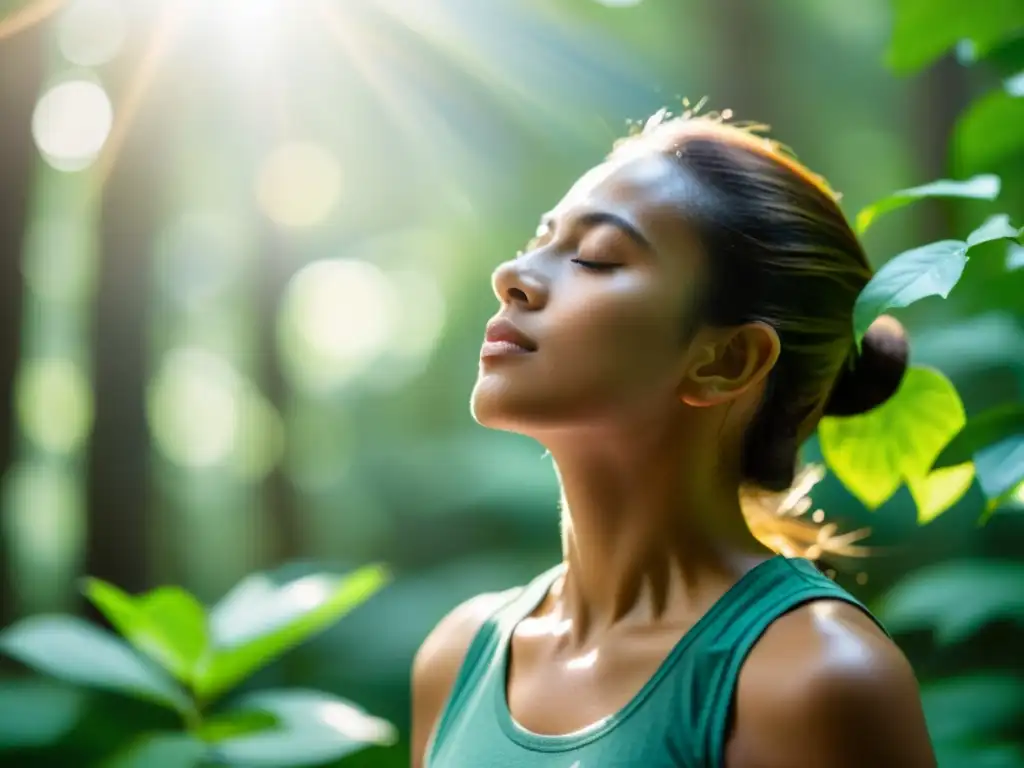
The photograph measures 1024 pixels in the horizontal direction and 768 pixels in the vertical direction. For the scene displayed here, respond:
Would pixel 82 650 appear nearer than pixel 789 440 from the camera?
No

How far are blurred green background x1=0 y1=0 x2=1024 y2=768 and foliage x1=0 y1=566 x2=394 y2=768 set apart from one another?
18 centimetres

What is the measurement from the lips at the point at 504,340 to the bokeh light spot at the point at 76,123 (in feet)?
4.08

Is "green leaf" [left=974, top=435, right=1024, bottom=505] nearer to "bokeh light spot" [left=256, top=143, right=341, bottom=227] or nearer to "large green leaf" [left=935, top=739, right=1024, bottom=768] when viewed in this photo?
"large green leaf" [left=935, top=739, right=1024, bottom=768]

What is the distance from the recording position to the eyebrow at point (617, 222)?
833 millimetres

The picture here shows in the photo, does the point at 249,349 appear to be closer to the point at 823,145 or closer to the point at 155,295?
the point at 155,295

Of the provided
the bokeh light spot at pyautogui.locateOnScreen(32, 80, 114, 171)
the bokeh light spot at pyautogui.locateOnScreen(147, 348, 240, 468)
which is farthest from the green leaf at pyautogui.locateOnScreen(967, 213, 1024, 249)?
the bokeh light spot at pyautogui.locateOnScreen(147, 348, 240, 468)

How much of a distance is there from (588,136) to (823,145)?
581mm

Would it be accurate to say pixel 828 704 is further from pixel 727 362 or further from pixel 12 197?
pixel 12 197

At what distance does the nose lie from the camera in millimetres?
835

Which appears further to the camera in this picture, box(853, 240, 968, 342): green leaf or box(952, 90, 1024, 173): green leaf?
box(952, 90, 1024, 173): green leaf

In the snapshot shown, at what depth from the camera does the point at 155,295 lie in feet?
5.91

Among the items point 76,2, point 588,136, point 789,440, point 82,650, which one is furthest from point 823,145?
point 82,650

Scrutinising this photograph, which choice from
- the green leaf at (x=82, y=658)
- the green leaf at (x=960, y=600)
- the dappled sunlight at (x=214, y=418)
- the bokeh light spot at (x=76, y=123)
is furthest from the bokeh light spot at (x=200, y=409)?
the green leaf at (x=960, y=600)

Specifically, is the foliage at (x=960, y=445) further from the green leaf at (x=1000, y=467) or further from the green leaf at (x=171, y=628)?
the green leaf at (x=171, y=628)
